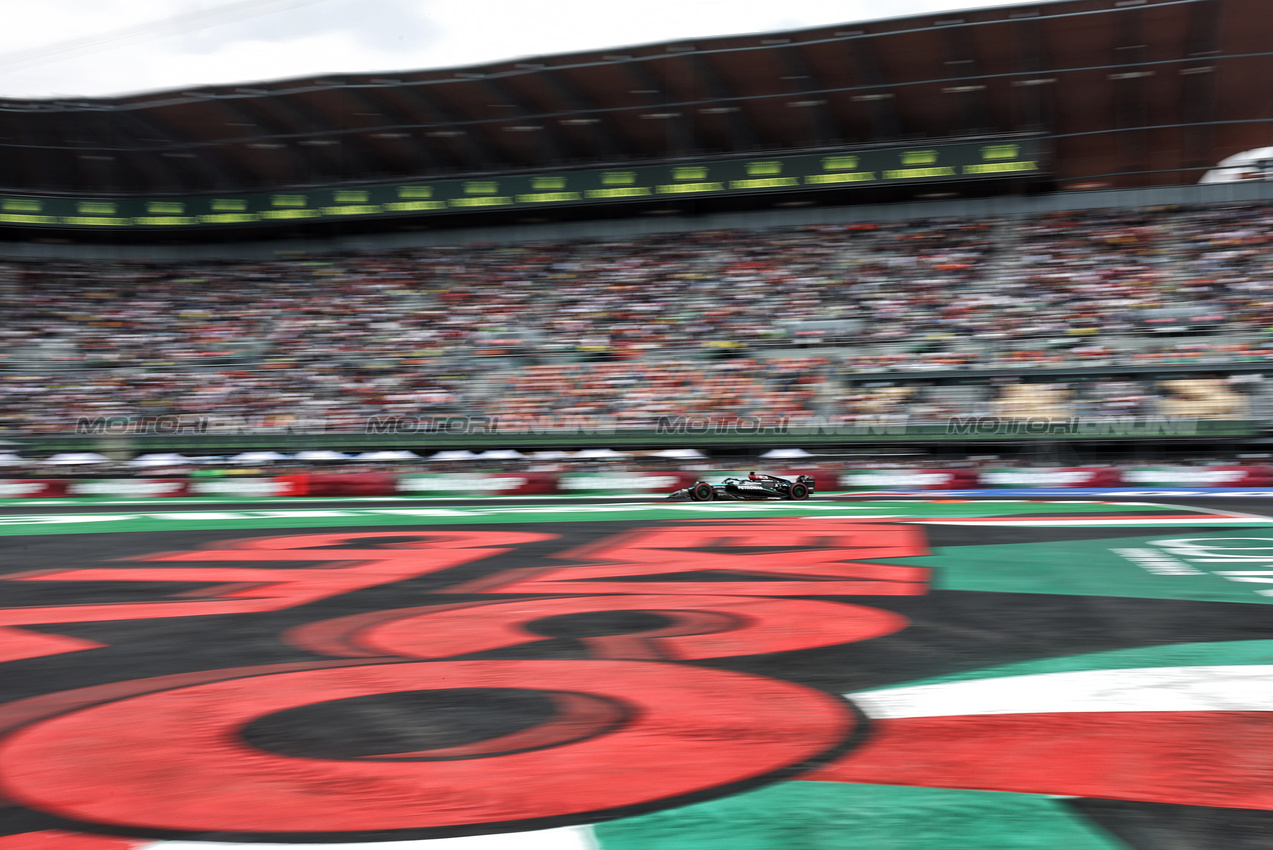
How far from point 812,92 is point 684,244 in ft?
20.5

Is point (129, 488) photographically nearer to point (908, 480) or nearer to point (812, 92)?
point (908, 480)

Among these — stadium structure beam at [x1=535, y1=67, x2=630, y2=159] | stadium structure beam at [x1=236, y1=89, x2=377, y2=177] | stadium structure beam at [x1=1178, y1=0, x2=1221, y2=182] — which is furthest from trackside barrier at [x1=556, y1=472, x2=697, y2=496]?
stadium structure beam at [x1=1178, y1=0, x2=1221, y2=182]

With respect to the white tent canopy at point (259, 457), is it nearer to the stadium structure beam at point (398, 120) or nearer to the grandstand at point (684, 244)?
the grandstand at point (684, 244)

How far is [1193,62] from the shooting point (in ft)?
90.4

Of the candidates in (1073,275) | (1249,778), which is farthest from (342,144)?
(1249,778)

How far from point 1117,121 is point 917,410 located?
12353 millimetres

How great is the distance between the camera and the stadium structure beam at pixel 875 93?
28.3 metres

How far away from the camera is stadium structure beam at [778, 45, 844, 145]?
28.9 m

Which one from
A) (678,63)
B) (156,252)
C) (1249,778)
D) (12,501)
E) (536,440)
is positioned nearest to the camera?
(1249,778)

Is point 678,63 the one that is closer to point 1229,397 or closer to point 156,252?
point 1229,397

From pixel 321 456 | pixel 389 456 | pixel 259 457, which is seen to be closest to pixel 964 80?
pixel 389 456

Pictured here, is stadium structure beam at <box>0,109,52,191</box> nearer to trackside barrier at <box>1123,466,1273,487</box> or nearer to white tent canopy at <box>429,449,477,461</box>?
white tent canopy at <box>429,449,477,461</box>

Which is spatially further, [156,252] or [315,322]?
[156,252]

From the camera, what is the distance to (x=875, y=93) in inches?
1179
